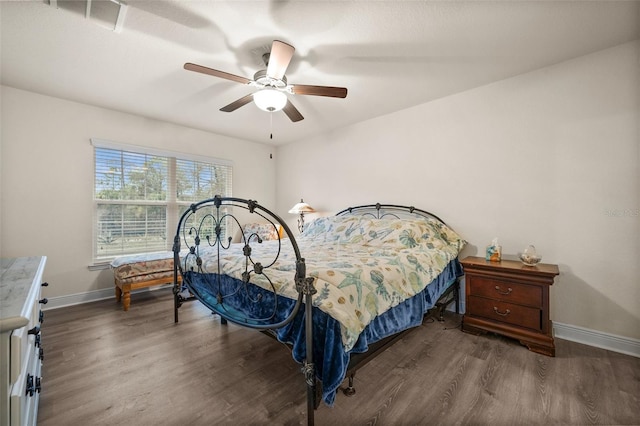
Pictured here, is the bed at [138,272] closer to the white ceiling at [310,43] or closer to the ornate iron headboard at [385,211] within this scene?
the ornate iron headboard at [385,211]

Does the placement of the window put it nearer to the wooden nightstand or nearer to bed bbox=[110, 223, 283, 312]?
bed bbox=[110, 223, 283, 312]

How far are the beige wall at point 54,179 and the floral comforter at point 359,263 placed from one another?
2077 millimetres

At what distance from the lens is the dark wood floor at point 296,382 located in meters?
1.51

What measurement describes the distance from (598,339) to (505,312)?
2.49 feet

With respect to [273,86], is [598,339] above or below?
below

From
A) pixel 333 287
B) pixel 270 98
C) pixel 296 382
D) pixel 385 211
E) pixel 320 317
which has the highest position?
pixel 270 98

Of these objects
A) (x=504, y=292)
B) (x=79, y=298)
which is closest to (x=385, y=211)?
(x=504, y=292)

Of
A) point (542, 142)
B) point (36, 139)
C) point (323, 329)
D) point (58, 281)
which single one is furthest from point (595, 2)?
point (58, 281)

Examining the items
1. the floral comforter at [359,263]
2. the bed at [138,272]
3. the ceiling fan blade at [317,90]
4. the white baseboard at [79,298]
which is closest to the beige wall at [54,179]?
the white baseboard at [79,298]

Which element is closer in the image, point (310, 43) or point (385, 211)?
point (310, 43)

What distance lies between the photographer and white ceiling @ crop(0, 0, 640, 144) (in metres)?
1.84

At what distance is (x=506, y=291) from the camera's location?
237 cm

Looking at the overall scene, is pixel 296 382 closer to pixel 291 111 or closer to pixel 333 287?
pixel 333 287

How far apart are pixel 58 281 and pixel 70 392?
7.08ft
